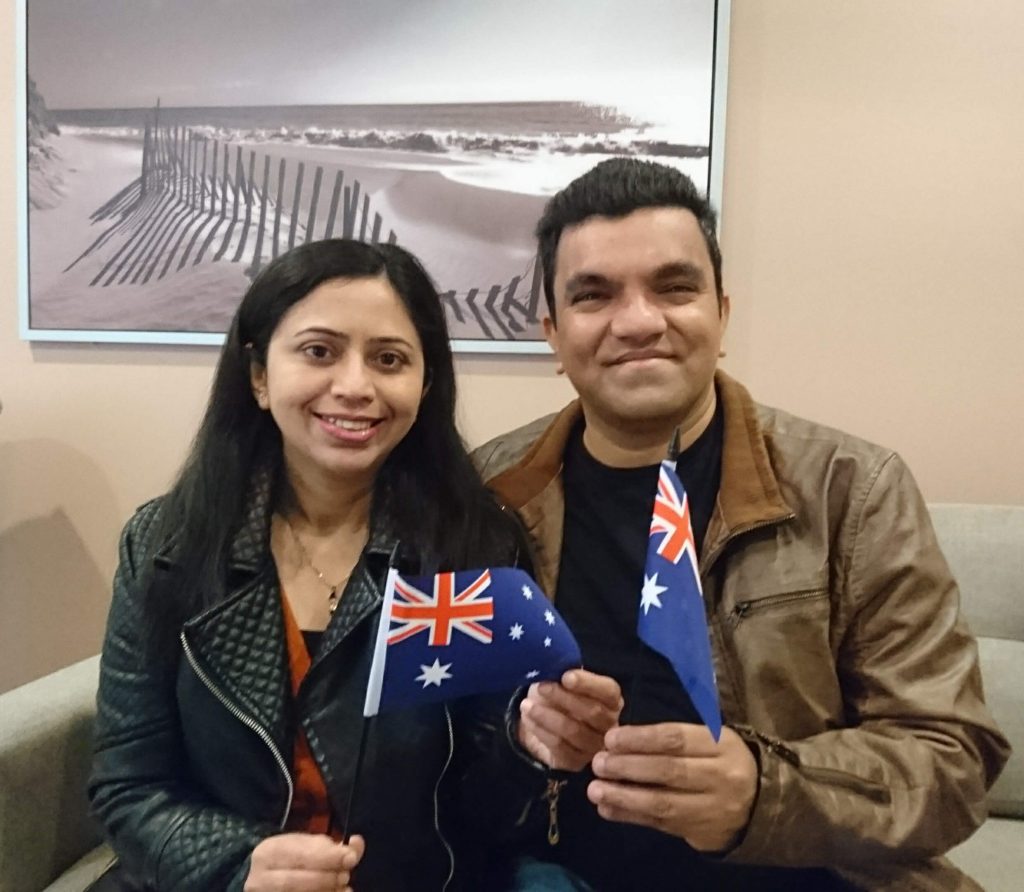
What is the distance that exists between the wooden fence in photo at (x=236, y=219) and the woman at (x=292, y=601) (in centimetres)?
67

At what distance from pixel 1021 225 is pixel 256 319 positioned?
1.49m

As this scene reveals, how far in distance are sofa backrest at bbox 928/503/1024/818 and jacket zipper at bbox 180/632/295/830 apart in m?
1.16

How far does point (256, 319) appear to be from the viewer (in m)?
1.15

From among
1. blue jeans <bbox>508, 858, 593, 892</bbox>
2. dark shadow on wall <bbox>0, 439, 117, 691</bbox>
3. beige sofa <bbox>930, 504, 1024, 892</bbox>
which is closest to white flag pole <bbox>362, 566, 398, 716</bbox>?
blue jeans <bbox>508, 858, 593, 892</bbox>

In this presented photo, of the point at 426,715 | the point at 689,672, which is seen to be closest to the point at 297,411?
the point at 426,715

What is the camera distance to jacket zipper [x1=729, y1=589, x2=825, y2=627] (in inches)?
43.3

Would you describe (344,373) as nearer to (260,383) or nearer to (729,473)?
(260,383)

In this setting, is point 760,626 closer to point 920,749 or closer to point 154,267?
point 920,749

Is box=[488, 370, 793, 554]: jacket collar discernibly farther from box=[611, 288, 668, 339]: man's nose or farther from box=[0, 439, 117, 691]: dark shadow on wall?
box=[0, 439, 117, 691]: dark shadow on wall

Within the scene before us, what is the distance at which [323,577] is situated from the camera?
114 centimetres

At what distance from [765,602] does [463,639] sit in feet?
1.42

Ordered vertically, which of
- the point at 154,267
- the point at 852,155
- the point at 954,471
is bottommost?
the point at 954,471

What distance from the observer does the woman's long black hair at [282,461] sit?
1.11 metres

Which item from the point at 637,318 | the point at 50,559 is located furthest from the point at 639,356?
the point at 50,559
